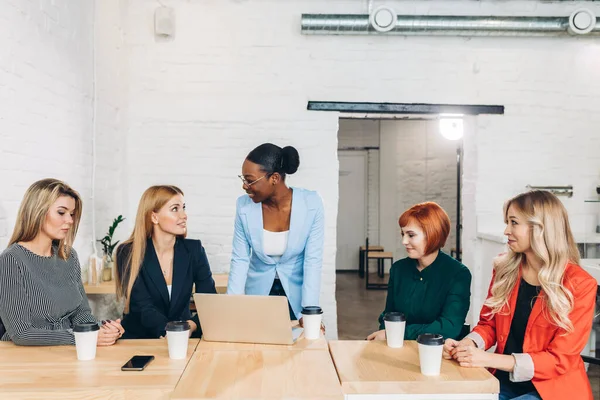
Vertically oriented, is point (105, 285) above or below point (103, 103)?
below

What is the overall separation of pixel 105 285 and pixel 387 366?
2.21 m

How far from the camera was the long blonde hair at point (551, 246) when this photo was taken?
185 cm

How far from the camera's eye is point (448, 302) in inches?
91.7

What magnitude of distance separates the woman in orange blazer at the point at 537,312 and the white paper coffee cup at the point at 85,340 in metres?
1.11

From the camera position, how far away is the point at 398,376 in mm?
1623

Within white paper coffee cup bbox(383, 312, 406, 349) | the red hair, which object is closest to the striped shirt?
white paper coffee cup bbox(383, 312, 406, 349)

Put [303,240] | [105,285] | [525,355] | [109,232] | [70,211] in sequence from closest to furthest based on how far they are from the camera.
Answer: [525,355]
[70,211]
[303,240]
[105,285]
[109,232]

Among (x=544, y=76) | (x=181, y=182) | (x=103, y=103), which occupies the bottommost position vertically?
(x=181, y=182)

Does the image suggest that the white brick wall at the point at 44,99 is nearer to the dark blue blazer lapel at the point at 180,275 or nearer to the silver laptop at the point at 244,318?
the dark blue blazer lapel at the point at 180,275

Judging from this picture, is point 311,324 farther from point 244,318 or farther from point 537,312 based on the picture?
point 537,312

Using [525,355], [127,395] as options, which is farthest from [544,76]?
[127,395]

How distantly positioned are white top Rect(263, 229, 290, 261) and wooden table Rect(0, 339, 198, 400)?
740mm

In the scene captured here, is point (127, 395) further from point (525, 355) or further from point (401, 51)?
point (401, 51)

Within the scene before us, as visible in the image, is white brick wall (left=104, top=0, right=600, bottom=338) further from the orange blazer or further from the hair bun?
the orange blazer
